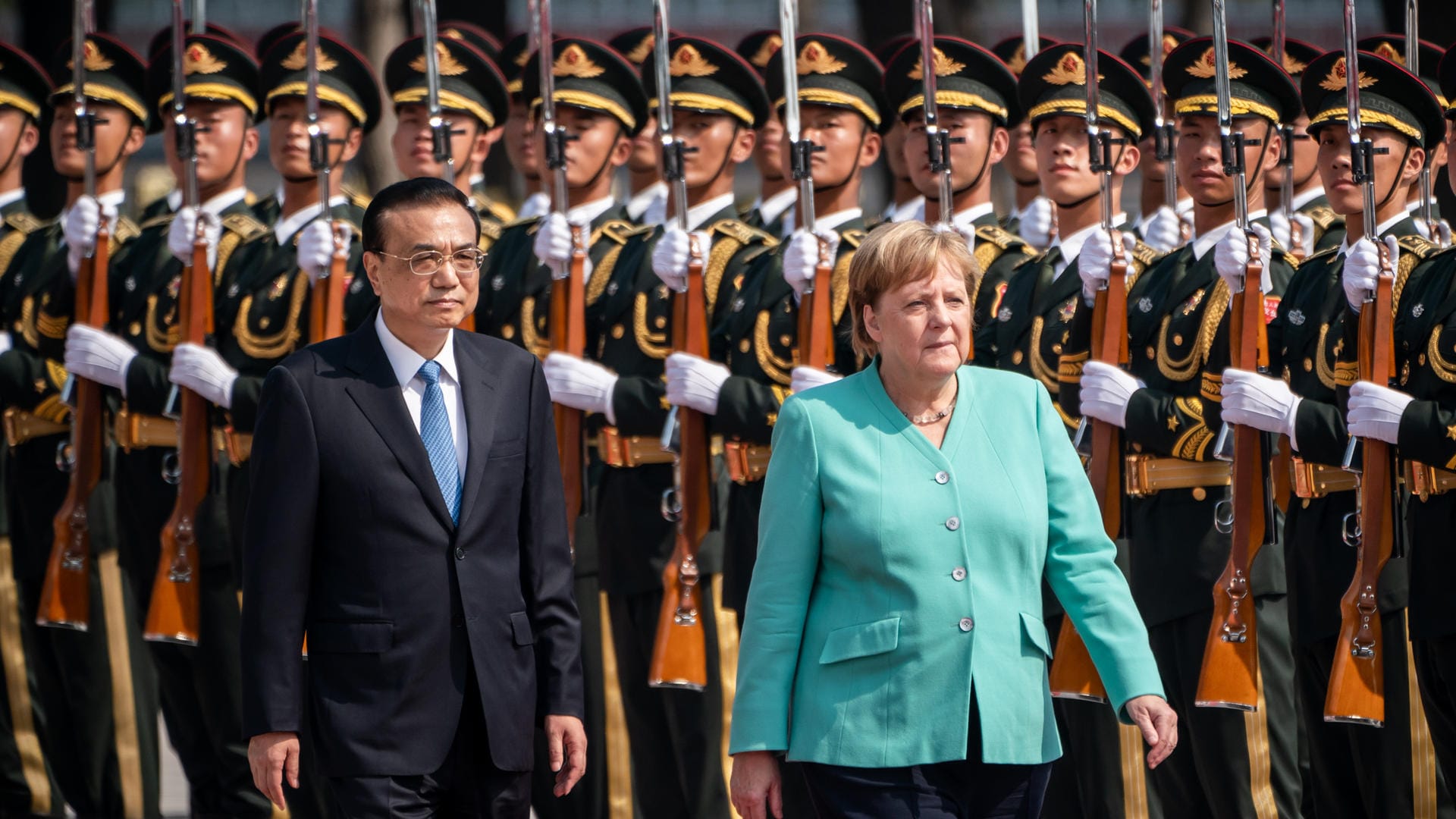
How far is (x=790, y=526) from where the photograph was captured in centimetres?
407

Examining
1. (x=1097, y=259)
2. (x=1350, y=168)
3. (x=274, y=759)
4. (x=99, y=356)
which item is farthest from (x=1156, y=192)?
(x=274, y=759)

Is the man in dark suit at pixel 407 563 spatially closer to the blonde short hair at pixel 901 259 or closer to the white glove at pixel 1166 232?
the blonde short hair at pixel 901 259

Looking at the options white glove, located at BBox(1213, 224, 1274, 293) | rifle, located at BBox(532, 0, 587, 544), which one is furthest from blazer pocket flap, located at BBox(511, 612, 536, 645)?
rifle, located at BBox(532, 0, 587, 544)

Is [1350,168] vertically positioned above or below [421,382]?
above

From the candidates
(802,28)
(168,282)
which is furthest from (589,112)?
(802,28)

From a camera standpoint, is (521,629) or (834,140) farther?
(834,140)

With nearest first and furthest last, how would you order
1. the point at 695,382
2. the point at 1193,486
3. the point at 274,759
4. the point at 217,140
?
the point at 274,759
the point at 1193,486
the point at 695,382
the point at 217,140

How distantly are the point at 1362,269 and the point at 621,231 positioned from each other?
2.75 metres

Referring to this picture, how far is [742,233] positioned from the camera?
24.3 feet

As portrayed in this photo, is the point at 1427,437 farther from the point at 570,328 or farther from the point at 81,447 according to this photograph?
the point at 81,447

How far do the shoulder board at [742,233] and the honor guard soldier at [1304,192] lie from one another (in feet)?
5.15

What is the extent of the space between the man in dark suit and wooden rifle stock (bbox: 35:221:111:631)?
3.66m

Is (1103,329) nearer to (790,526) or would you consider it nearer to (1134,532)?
(1134,532)

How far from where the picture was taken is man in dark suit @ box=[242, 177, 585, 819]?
4.26 meters
